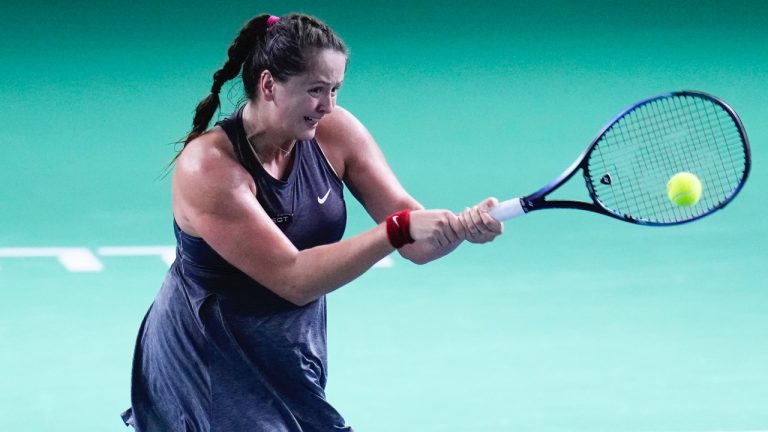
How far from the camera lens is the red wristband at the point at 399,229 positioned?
8.87 feet

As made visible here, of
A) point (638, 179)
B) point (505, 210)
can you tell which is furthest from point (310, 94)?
point (638, 179)

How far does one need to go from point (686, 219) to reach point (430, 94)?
5.83 meters

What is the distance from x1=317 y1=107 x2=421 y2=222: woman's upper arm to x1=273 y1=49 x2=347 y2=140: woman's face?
208 millimetres

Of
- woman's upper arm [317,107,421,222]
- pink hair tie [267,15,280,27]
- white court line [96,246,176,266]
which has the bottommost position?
woman's upper arm [317,107,421,222]

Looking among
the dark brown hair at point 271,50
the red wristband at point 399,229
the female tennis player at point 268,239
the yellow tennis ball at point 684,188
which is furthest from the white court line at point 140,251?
the red wristband at point 399,229

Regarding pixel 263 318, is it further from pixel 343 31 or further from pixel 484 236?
pixel 343 31

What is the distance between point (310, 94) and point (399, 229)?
14.3 inches

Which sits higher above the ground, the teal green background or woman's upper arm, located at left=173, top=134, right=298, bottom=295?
the teal green background

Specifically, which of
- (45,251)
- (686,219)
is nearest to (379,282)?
(45,251)

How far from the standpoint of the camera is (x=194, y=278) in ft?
9.78

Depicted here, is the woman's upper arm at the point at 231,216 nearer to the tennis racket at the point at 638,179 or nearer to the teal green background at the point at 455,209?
the tennis racket at the point at 638,179

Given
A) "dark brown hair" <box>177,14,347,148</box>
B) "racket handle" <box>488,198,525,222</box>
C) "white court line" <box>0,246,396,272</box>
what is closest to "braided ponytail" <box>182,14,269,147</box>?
"dark brown hair" <box>177,14,347,148</box>

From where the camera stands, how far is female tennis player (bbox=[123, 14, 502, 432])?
2795mm

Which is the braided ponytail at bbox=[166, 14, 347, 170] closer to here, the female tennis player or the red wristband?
the female tennis player
